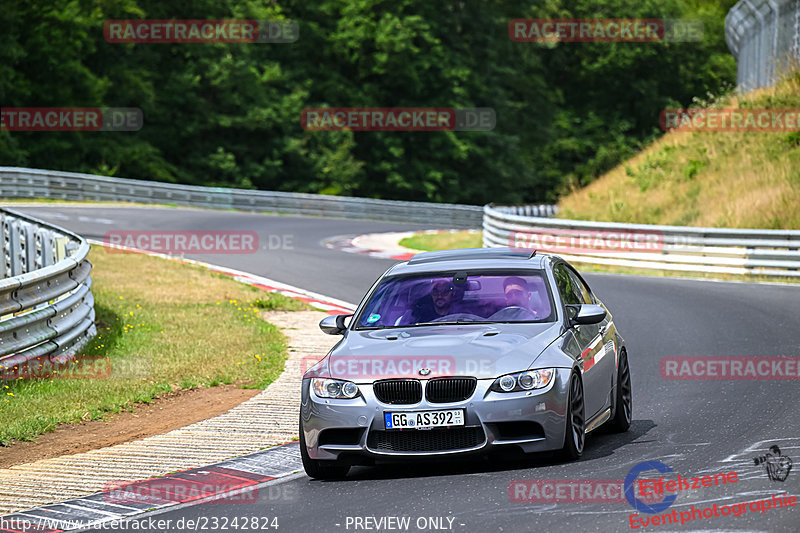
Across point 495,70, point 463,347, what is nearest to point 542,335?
point 463,347

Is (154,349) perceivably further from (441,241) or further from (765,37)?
(765,37)

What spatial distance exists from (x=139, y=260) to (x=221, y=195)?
69.0ft

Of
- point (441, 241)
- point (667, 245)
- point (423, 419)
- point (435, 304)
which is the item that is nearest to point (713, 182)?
point (667, 245)

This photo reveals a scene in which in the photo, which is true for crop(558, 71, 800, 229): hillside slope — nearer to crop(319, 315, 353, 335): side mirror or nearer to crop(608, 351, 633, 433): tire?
crop(608, 351, 633, 433): tire

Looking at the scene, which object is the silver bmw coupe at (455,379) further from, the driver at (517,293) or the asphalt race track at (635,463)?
the asphalt race track at (635,463)

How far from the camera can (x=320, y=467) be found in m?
8.32

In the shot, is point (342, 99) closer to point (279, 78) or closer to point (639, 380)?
point (279, 78)

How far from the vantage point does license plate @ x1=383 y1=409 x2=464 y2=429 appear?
789cm

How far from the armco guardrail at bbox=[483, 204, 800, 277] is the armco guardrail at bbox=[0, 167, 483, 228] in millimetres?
19092

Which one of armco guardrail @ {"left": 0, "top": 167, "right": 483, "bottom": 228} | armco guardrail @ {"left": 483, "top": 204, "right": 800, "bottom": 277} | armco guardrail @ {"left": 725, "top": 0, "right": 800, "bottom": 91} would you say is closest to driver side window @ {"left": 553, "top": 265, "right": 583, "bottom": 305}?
armco guardrail @ {"left": 483, "top": 204, "right": 800, "bottom": 277}

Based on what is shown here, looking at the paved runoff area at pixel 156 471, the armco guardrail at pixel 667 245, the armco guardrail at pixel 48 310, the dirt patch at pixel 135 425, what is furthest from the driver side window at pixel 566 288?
the armco guardrail at pixel 667 245

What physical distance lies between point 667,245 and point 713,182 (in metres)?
7.70

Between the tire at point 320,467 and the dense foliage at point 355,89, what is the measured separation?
42891 mm

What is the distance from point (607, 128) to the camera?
253ft
